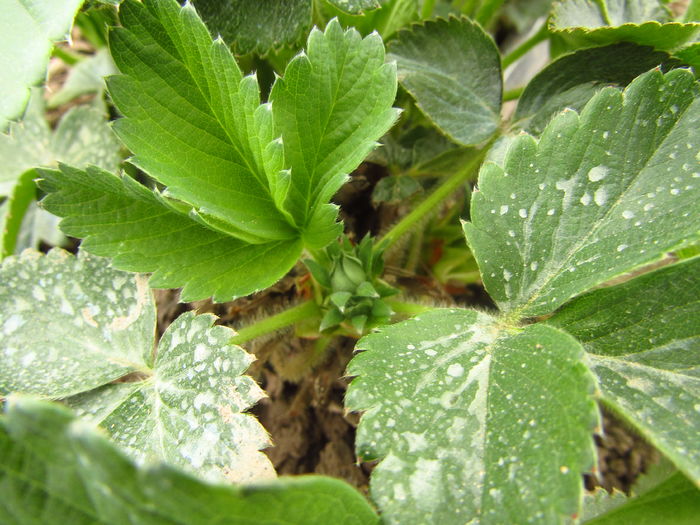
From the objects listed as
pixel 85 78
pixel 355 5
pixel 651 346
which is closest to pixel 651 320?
pixel 651 346

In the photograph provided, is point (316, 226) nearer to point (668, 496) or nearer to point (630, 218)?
point (630, 218)

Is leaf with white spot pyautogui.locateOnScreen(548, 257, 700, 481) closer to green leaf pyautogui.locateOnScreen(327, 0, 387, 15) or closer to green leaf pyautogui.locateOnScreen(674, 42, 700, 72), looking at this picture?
green leaf pyautogui.locateOnScreen(674, 42, 700, 72)

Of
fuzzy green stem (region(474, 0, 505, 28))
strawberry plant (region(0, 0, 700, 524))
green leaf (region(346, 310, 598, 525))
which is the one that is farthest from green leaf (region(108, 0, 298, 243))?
fuzzy green stem (region(474, 0, 505, 28))

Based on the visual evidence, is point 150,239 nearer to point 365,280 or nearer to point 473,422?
point 365,280

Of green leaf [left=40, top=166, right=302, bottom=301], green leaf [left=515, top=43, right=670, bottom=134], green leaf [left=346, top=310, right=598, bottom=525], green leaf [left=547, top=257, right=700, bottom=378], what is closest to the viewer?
green leaf [left=346, top=310, right=598, bottom=525]

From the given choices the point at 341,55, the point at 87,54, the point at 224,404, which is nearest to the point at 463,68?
the point at 341,55
